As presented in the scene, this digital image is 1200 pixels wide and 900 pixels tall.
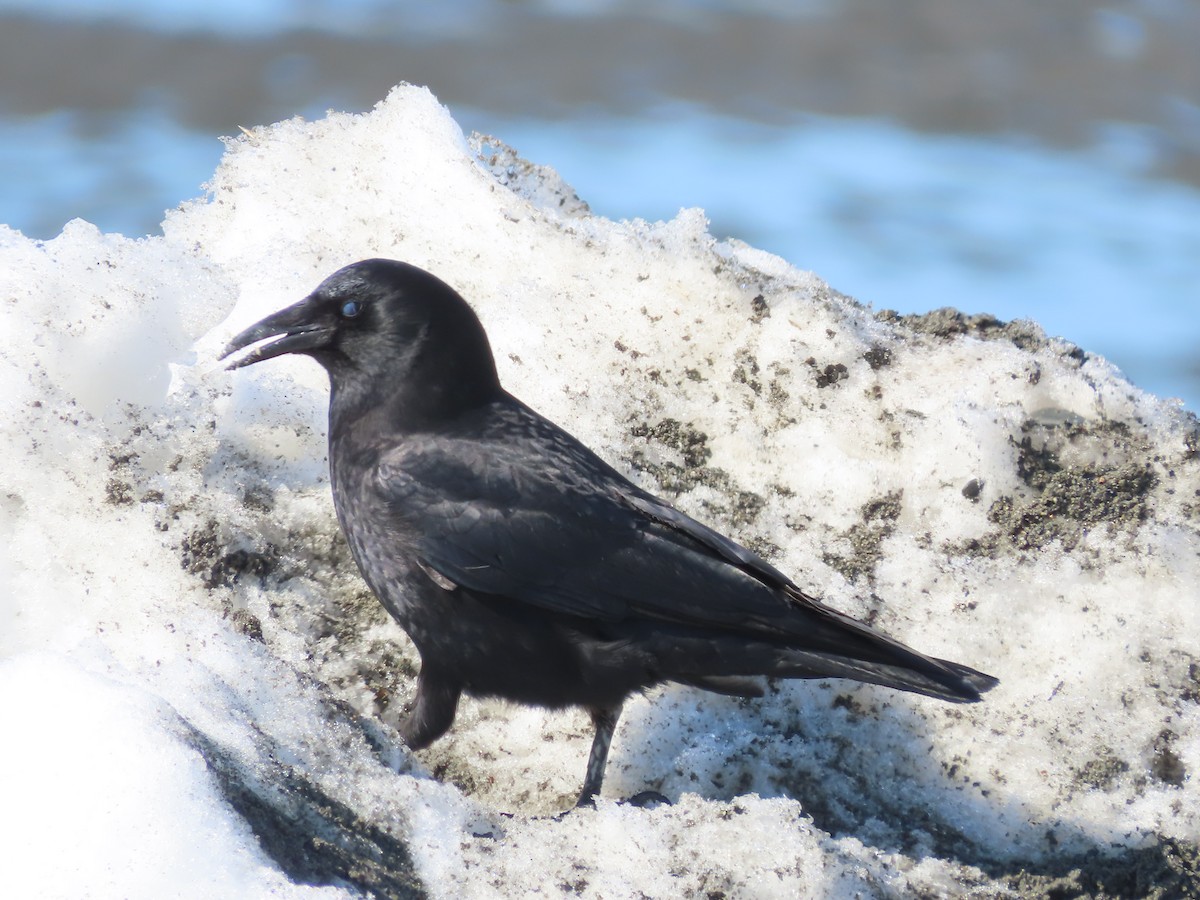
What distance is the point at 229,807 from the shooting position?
2.18m

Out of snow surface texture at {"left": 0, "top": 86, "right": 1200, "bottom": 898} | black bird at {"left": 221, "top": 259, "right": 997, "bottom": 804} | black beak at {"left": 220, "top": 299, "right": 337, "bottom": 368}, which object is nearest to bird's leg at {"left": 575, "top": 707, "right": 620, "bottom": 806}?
black bird at {"left": 221, "top": 259, "right": 997, "bottom": 804}

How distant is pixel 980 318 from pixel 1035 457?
78cm

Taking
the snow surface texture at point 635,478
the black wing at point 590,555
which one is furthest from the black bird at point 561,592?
the snow surface texture at point 635,478

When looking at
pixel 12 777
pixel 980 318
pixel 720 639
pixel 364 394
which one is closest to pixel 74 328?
pixel 364 394

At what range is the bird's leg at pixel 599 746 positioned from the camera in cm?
311

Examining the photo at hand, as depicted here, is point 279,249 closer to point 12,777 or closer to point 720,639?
point 720,639

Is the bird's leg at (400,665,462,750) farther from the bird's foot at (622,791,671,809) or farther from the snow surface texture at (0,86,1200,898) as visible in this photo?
the bird's foot at (622,791,671,809)

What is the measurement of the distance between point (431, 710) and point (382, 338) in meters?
0.96

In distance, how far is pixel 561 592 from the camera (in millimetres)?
3115

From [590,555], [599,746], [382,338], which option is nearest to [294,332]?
[382,338]

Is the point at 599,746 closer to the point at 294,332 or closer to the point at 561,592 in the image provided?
the point at 561,592

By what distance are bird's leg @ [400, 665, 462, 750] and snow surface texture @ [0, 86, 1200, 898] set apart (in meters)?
0.14

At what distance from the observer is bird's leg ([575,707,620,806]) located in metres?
3.11

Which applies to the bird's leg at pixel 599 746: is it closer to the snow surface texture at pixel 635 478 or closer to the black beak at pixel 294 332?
the snow surface texture at pixel 635 478
